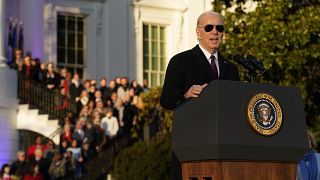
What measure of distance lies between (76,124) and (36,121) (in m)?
3.19

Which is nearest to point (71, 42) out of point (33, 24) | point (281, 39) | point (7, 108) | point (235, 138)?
point (33, 24)

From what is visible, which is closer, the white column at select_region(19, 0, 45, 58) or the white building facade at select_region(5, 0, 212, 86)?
the white column at select_region(19, 0, 45, 58)

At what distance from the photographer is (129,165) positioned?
2155 centimetres

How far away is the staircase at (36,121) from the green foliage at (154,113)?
2756mm

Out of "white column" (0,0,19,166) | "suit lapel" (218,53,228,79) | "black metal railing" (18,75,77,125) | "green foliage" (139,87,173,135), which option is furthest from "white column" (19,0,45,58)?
"suit lapel" (218,53,228,79)

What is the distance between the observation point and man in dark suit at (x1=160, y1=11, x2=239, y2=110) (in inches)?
240

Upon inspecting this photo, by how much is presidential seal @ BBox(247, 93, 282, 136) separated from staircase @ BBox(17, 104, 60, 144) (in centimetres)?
1941

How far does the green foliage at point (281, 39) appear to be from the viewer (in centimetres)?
2111

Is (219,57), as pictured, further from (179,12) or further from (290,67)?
(179,12)

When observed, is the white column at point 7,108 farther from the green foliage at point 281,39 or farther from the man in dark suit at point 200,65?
the man in dark suit at point 200,65

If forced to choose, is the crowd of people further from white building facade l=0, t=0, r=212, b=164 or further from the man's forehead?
the man's forehead

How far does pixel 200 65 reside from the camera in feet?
20.3

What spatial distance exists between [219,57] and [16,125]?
1958 cm

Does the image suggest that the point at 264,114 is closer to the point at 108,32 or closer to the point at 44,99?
the point at 44,99
